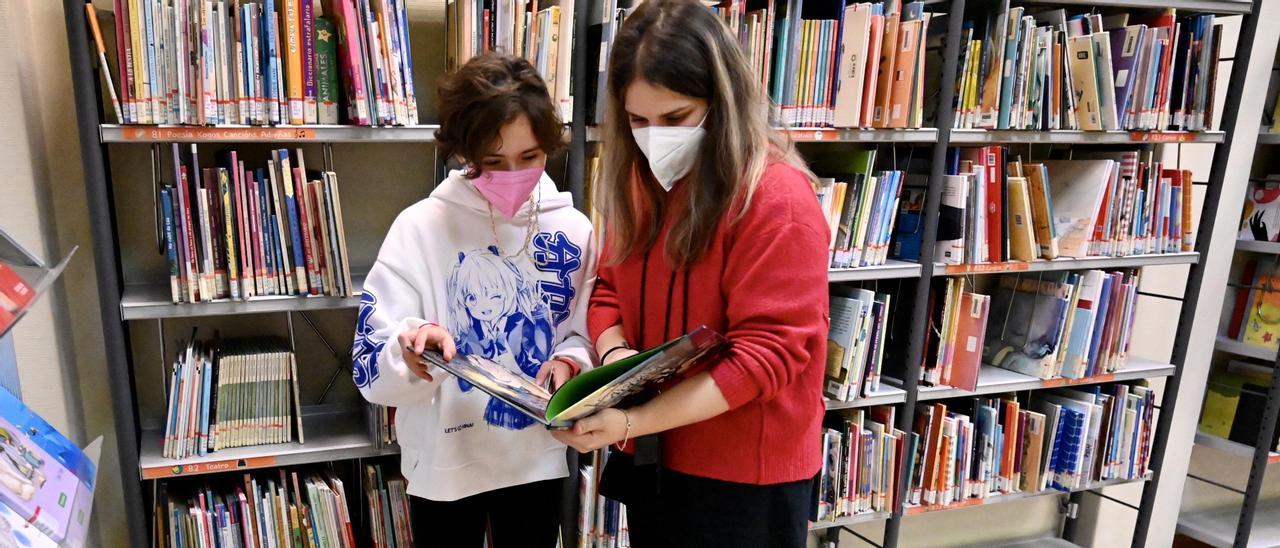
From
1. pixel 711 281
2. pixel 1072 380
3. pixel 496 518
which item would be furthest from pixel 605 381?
pixel 1072 380

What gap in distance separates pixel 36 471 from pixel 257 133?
36.1 inches

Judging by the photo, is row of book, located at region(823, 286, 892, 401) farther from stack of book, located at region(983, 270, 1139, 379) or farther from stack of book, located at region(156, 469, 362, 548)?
stack of book, located at region(156, 469, 362, 548)

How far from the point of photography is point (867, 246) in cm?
220

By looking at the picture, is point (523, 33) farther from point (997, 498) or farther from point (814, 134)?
point (997, 498)

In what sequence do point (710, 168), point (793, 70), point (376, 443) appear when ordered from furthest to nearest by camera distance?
1. point (793, 70)
2. point (376, 443)
3. point (710, 168)

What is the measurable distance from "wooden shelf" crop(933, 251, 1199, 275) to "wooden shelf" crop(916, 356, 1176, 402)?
332mm

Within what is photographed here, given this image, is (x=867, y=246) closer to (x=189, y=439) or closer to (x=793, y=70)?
(x=793, y=70)

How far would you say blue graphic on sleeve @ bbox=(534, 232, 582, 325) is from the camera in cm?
148

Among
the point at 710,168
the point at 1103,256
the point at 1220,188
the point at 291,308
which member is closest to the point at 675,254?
the point at 710,168

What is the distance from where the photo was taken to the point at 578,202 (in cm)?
191

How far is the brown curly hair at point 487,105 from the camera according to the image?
4.30ft

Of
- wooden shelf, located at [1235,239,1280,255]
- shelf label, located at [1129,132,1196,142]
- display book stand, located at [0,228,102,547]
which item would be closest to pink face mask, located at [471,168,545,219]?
display book stand, located at [0,228,102,547]

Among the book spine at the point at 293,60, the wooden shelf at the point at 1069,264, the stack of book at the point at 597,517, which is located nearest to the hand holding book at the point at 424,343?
the book spine at the point at 293,60

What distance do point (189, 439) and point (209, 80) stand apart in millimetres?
753
